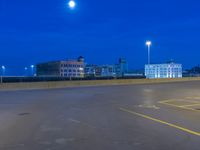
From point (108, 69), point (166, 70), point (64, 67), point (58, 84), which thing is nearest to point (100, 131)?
point (58, 84)

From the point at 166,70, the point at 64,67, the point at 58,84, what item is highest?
the point at 64,67

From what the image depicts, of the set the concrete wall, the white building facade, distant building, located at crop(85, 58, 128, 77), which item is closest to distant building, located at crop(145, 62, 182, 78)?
the white building facade

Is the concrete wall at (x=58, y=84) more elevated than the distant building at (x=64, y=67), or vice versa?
the distant building at (x=64, y=67)

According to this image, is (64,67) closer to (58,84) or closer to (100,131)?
(58,84)

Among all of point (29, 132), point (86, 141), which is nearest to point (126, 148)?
point (86, 141)

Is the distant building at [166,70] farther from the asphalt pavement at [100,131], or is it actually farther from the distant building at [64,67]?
the asphalt pavement at [100,131]

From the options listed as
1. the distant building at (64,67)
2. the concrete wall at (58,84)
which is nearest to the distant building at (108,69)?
the distant building at (64,67)

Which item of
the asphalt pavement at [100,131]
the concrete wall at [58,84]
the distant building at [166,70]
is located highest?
the distant building at [166,70]

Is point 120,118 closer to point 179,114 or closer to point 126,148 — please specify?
point 179,114

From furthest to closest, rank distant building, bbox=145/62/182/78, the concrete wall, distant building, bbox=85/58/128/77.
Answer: distant building, bbox=85/58/128/77
distant building, bbox=145/62/182/78
the concrete wall

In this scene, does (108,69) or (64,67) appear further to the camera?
(108,69)

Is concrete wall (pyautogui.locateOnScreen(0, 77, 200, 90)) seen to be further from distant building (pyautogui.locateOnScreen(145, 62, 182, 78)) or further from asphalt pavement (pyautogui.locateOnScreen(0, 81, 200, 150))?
distant building (pyautogui.locateOnScreen(145, 62, 182, 78))

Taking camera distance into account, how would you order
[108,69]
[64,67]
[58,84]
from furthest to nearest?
[108,69] → [64,67] → [58,84]

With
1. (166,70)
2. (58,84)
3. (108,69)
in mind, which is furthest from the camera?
(108,69)
